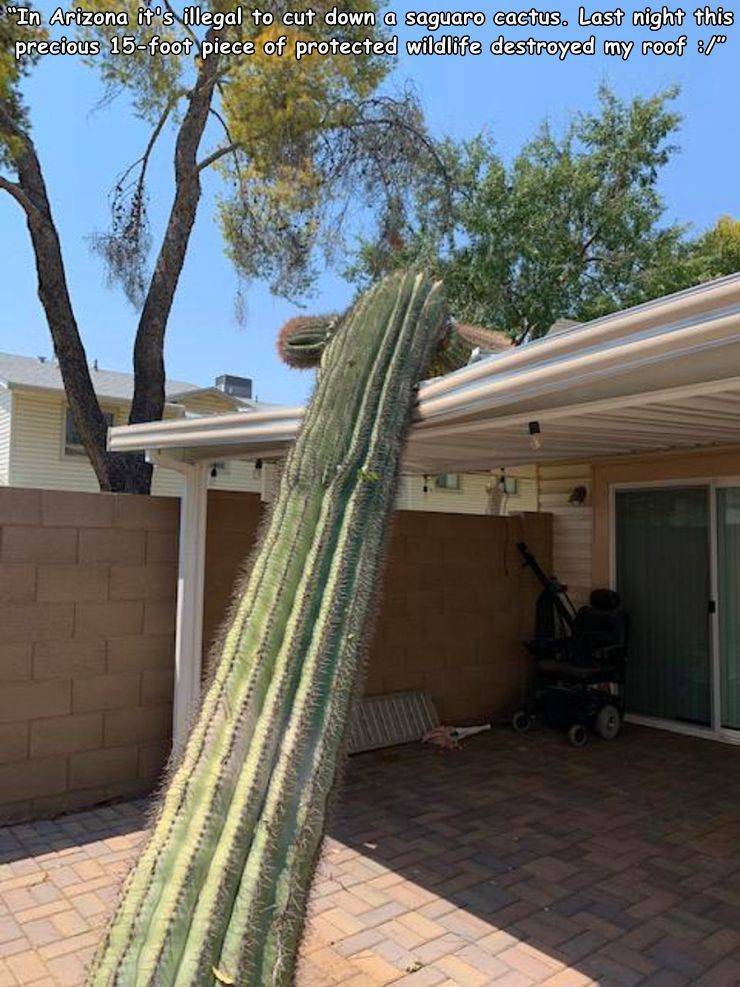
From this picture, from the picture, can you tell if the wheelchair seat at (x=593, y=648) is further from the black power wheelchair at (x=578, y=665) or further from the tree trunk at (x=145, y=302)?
the tree trunk at (x=145, y=302)

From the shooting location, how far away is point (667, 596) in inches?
272

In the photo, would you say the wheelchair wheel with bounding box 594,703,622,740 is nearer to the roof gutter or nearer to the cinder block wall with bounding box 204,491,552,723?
the cinder block wall with bounding box 204,491,552,723

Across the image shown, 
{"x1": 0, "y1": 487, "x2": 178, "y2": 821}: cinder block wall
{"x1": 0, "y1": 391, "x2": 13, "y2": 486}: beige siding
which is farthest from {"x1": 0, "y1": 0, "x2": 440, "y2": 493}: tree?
{"x1": 0, "y1": 391, "x2": 13, "y2": 486}: beige siding

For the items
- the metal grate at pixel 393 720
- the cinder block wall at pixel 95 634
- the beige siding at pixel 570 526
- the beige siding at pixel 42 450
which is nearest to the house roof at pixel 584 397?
the cinder block wall at pixel 95 634

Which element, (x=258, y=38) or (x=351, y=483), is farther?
(x=258, y=38)

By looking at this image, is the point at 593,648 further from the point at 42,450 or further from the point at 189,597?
the point at 42,450

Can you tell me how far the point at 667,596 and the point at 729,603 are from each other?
1.92 ft

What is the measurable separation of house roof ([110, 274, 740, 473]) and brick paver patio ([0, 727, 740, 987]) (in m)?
2.20

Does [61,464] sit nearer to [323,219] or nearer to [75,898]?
[323,219]

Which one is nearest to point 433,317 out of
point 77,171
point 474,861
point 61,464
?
point 474,861

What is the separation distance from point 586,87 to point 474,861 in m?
16.3

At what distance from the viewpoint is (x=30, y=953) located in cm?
313

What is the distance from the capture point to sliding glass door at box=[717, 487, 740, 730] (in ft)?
20.9

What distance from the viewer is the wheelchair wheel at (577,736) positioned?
6367 mm
